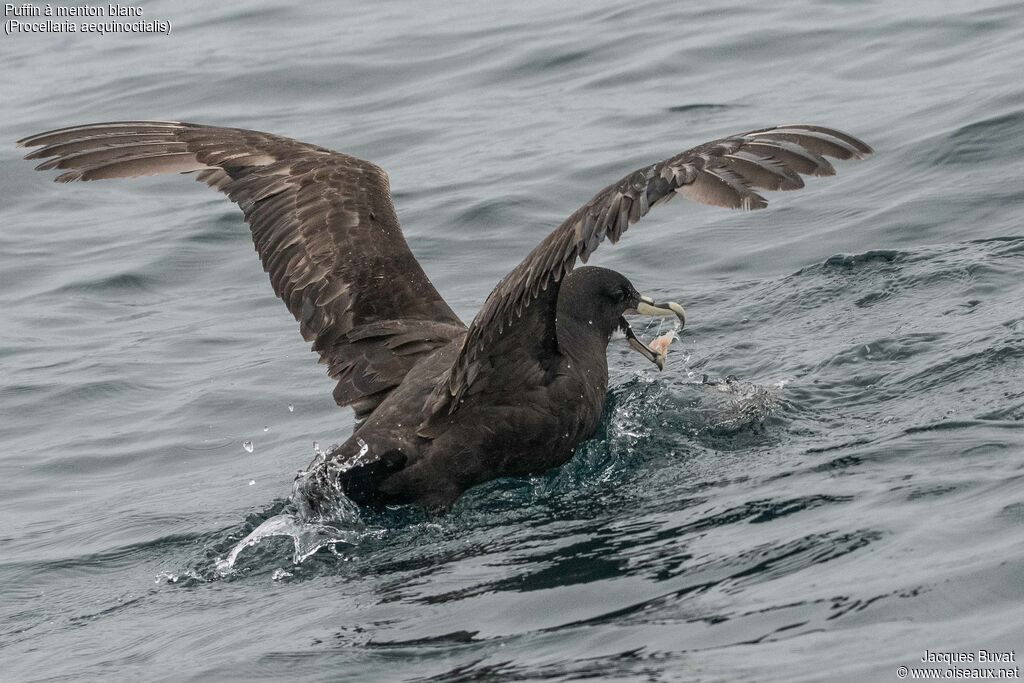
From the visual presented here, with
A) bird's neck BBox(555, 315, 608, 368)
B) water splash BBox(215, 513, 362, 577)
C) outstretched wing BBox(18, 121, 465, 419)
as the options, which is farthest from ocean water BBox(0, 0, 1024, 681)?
outstretched wing BBox(18, 121, 465, 419)

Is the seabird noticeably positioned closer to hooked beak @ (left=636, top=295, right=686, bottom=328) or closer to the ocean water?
hooked beak @ (left=636, top=295, right=686, bottom=328)

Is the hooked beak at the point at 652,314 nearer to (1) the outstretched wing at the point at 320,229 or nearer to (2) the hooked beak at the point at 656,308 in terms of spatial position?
(2) the hooked beak at the point at 656,308

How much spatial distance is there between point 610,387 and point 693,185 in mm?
2599

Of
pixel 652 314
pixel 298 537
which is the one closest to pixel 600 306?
pixel 652 314

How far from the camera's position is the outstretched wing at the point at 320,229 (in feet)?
25.2

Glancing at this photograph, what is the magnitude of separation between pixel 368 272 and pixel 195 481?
4.52 ft

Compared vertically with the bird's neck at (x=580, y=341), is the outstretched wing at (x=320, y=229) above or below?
above

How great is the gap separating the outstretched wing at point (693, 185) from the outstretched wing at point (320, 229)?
5.28ft

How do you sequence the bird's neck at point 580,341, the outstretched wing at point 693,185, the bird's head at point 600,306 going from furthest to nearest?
the bird's head at point 600,306
the bird's neck at point 580,341
the outstretched wing at point 693,185

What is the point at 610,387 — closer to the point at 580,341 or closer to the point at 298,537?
the point at 580,341

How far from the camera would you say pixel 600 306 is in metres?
7.72

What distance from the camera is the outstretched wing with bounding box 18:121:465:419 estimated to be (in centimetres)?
767

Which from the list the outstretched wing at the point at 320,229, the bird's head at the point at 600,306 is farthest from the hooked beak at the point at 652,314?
the outstretched wing at the point at 320,229

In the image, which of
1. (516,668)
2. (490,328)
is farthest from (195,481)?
(516,668)
